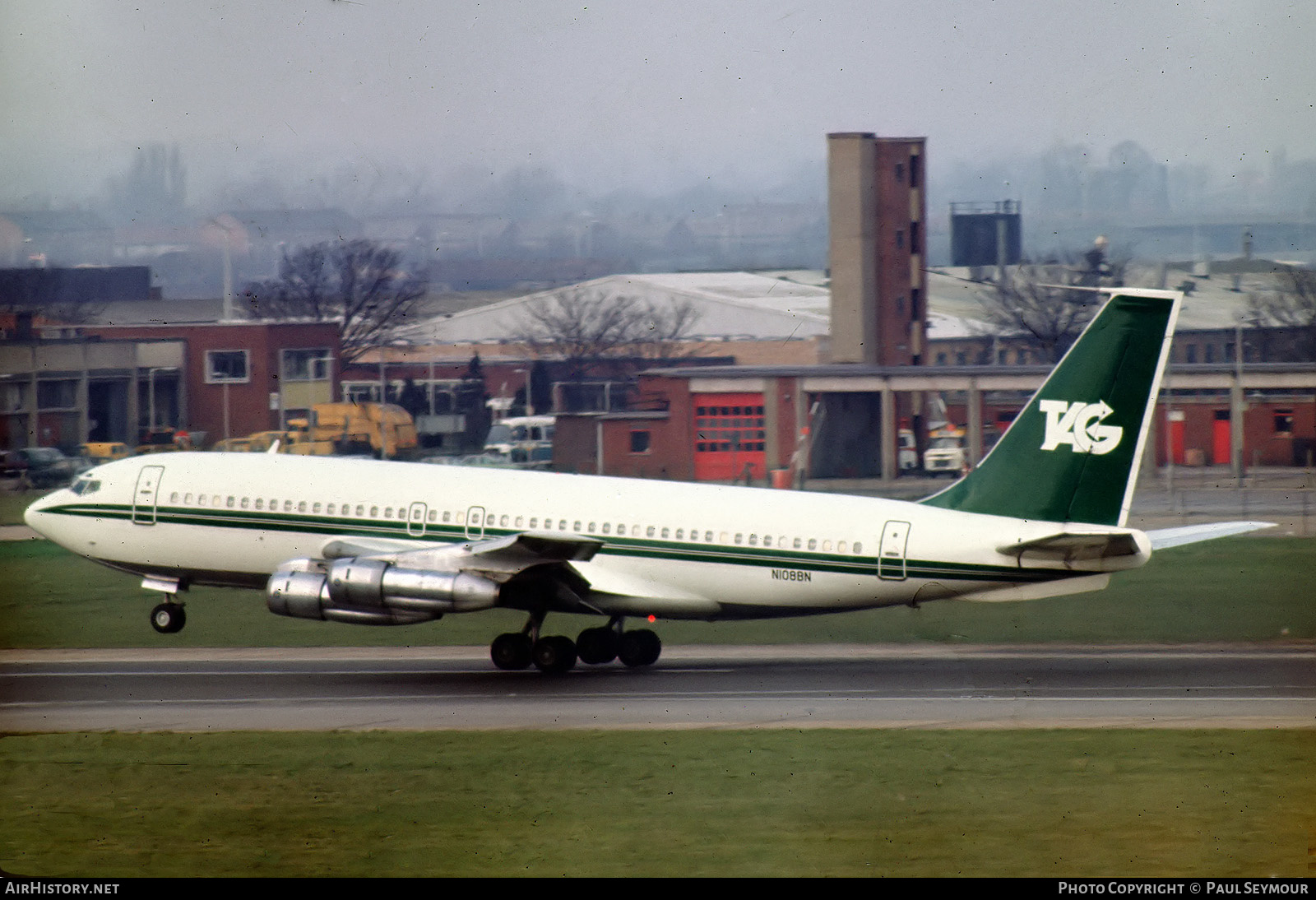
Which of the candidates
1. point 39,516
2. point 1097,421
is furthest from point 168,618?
point 1097,421

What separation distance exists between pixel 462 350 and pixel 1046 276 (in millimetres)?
28272

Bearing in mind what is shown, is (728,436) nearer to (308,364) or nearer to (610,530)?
(308,364)

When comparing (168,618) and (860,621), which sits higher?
(168,618)

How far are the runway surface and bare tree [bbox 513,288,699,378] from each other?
3337 centimetres

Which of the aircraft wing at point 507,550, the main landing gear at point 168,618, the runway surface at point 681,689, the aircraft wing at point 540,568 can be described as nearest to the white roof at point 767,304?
the main landing gear at point 168,618

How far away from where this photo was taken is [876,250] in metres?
85.5

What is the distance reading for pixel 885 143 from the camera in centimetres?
8562

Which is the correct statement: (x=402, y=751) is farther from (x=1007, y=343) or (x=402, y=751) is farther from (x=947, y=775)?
(x=1007, y=343)

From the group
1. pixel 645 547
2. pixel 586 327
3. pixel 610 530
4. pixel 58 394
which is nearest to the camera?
pixel 645 547

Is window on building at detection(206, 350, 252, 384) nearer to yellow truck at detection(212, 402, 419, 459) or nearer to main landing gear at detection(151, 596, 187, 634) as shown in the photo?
yellow truck at detection(212, 402, 419, 459)

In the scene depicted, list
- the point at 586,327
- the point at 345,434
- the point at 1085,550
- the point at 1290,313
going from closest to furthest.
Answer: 1. the point at 1085,550
2. the point at 345,434
3. the point at 1290,313
4. the point at 586,327

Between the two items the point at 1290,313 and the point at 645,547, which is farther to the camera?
the point at 1290,313

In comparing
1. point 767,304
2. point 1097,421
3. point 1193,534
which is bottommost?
point 1193,534

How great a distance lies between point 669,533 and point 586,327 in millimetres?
37278
